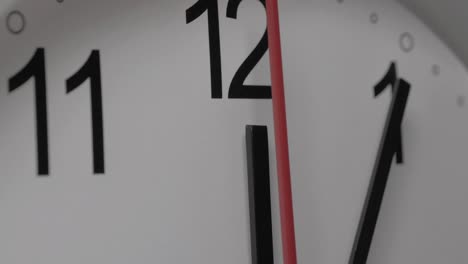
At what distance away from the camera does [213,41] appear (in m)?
0.75

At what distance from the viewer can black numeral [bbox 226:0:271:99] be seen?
76 centimetres

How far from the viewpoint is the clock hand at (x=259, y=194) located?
0.73 m

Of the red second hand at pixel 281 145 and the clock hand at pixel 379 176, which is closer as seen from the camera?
the red second hand at pixel 281 145

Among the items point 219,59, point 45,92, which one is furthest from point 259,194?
point 45,92

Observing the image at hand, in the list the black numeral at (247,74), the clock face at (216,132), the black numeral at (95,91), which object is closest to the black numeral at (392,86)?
the clock face at (216,132)

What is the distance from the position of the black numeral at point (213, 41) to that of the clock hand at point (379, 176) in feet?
0.92

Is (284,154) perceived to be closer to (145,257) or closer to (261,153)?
(261,153)

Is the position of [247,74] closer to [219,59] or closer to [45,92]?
[219,59]

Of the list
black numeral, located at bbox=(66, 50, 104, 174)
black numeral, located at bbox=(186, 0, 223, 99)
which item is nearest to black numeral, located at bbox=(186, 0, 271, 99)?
black numeral, located at bbox=(186, 0, 223, 99)

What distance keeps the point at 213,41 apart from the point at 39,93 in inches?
9.5

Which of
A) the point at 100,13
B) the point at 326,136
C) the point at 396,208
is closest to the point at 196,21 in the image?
the point at 100,13

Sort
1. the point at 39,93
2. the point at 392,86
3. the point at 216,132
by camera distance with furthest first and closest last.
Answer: the point at 392,86 → the point at 216,132 → the point at 39,93

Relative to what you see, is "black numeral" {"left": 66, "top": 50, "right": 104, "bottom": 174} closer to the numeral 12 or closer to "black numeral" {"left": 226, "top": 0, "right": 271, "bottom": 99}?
the numeral 12

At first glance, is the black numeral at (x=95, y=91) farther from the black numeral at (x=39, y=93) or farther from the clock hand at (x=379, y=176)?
the clock hand at (x=379, y=176)
